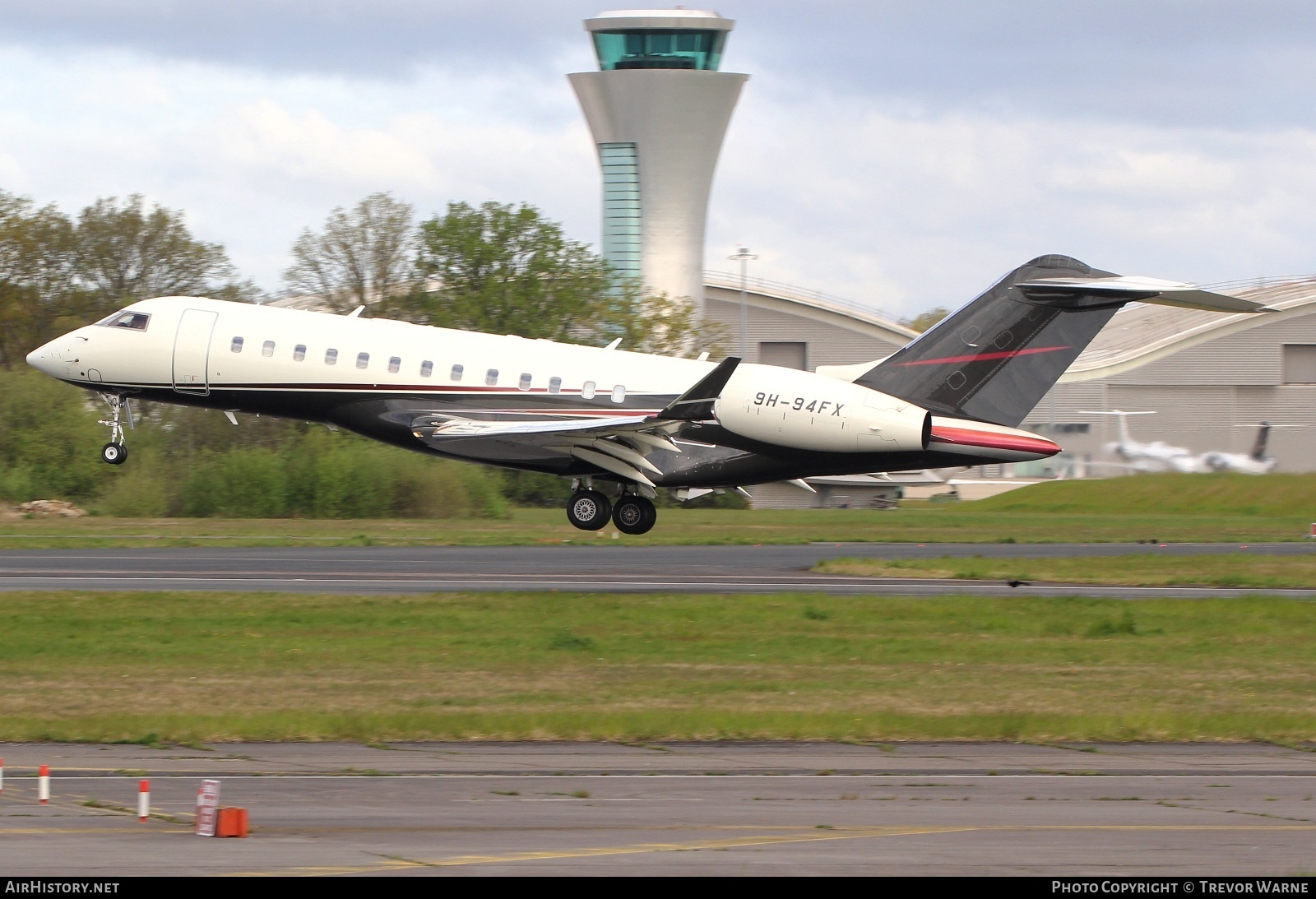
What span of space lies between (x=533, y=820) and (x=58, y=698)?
8.51 metres

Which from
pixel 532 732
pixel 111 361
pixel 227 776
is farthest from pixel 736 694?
pixel 111 361

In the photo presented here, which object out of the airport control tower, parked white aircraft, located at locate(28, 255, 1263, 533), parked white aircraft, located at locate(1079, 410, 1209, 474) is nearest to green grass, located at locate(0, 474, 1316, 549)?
parked white aircraft, located at locate(1079, 410, 1209, 474)

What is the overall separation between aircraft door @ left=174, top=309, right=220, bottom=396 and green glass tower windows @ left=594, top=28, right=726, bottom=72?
55434 millimetres

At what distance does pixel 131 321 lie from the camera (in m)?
31.8

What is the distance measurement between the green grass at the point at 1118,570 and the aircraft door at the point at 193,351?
13.0 meters

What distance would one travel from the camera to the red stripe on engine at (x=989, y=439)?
29.6m

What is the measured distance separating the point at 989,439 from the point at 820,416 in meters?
A: 3.18

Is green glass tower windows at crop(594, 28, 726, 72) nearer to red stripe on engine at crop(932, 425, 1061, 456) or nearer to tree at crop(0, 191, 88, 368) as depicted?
tree at crop(0, 191, 88, 368)

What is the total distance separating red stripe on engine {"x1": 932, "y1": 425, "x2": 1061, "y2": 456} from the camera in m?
29.6

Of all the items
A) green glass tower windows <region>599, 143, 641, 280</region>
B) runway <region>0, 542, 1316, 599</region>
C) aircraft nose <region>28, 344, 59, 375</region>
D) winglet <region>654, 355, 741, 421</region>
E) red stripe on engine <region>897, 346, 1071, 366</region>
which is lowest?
runway <region>0, 542, 1316, 599</region>

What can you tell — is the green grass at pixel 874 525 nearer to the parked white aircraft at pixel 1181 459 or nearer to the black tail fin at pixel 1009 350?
the parked white aircraft at pixel 1181 459

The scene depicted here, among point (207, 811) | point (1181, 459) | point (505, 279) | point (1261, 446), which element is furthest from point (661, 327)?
point (207, 811)

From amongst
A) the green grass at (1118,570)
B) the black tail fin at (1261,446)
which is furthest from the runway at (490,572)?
the black tail fin at (1261,446)

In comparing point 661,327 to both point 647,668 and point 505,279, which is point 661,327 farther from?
point 647,668
